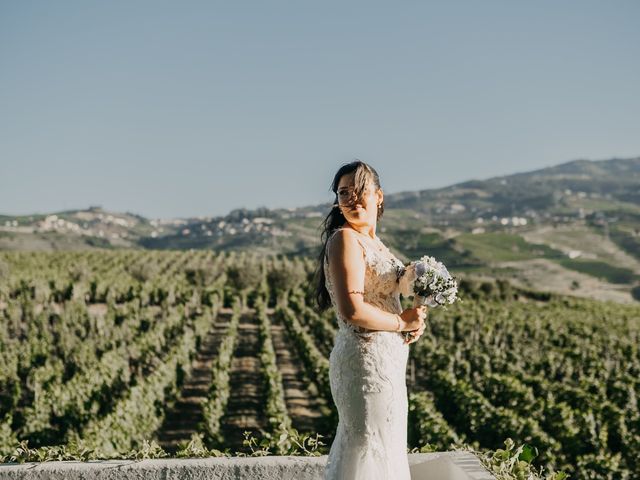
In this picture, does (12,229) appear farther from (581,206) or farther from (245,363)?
(581,206)

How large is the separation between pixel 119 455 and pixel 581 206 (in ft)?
662

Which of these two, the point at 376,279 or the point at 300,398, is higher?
the point at 376,279

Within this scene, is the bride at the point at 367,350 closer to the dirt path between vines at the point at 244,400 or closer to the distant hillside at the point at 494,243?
the dirt path between vines at the point at 244,400

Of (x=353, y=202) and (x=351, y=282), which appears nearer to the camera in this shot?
(x=351, y=282)

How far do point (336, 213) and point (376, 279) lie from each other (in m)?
0.41

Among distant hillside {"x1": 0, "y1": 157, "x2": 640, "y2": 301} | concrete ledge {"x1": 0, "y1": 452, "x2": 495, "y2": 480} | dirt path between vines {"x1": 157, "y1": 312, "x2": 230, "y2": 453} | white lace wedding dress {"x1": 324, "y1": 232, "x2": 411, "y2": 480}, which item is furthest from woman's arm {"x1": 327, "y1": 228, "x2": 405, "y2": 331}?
distant hillside {"x1": 0, "y1": 157, "x2": 640, "y2": 301}

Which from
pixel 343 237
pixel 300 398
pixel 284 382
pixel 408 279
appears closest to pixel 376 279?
pixel 408 279

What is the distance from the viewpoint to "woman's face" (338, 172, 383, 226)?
3322 mm

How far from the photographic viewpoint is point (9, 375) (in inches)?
745

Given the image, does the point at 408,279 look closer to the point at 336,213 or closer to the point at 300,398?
the point at 336,213

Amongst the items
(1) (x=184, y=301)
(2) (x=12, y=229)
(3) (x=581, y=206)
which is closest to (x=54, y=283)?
(1) (x=184, y=301)

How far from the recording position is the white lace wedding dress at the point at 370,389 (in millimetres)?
3322

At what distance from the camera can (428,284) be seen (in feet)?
11.1

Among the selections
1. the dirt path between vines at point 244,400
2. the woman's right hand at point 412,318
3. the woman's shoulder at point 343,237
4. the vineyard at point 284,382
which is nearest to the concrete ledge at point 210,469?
the vineyard at point 284,382
